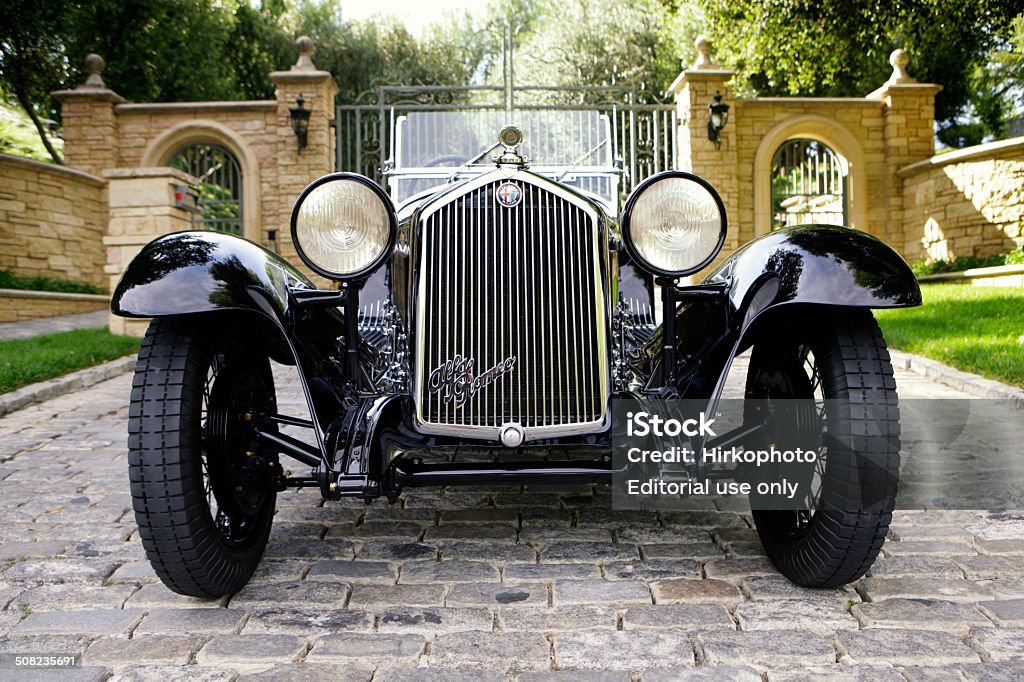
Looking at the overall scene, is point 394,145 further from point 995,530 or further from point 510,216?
point 995,530

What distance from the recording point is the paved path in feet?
29.3

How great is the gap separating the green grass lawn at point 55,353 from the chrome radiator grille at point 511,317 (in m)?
4.49

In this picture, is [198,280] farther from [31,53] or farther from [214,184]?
[31,53]

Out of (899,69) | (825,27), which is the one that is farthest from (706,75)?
(899,69)

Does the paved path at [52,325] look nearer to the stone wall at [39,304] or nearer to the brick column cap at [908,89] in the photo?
the stone wall at [39,304]

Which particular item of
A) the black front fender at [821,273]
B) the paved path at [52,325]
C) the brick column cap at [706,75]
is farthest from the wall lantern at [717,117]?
the black front fender at [821,273]

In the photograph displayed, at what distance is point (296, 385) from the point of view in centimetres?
621

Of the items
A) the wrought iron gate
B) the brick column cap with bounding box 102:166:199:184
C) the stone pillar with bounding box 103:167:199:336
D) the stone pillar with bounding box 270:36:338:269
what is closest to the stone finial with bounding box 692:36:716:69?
the wrought iron gate

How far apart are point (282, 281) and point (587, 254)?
0.93 metres

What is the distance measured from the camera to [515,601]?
7.22ft

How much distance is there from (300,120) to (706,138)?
6.16m

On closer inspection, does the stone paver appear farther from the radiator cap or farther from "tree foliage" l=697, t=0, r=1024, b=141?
"tree foliage" l=697, t=0, r=1024, b=141

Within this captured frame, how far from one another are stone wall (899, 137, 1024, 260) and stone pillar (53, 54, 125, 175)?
12.4 metres

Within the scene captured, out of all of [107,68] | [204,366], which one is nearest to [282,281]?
[204,366]
